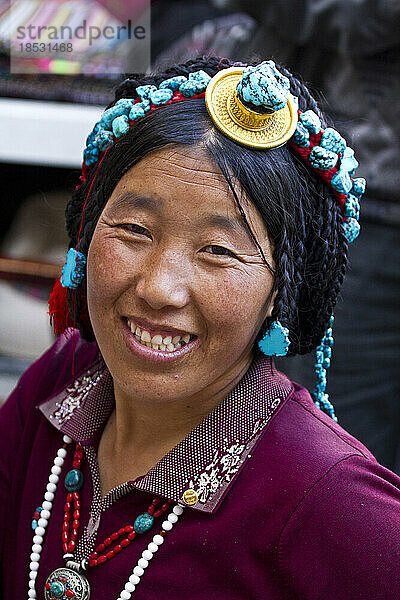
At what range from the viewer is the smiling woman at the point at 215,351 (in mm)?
1157

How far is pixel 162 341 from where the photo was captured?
3.98 feet

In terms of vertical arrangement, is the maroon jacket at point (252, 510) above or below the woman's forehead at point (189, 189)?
below

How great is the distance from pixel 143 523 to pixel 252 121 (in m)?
0.72

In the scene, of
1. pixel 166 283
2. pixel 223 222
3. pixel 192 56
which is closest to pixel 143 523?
pixel 166 283

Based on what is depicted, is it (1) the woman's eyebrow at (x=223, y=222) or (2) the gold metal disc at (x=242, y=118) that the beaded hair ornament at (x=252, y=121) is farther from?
(1) the woman's eyebrow at (x=223, y=222)

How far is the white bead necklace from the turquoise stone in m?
0.04

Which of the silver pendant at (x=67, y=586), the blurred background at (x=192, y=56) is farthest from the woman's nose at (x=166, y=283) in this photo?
the blurred background at (x=192, y=56)

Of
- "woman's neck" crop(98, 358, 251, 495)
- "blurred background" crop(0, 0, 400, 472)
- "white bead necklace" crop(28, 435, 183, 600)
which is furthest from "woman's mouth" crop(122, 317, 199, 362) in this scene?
"blurred background" crop(0, 0, 400, 472)

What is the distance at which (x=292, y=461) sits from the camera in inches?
48.3

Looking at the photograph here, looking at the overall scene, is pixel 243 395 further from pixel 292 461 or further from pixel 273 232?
pixel 273 232

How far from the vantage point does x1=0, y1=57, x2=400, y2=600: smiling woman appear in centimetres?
116

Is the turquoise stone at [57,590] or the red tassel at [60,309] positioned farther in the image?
the red tassel at [60,309]

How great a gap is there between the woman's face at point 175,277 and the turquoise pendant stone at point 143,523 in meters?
0.23

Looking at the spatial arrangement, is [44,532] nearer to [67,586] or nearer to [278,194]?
[67,586]
